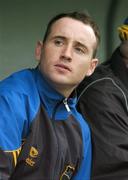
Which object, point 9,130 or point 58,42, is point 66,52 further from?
point 9,130

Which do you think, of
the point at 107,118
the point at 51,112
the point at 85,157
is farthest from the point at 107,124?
the point at 51,112

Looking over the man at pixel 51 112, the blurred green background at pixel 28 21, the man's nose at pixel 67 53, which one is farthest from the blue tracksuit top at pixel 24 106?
the blurred green background at pixel 28 21

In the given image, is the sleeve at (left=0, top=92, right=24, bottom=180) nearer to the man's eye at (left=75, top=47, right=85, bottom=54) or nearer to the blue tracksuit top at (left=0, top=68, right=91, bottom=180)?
the blue tracksuit top at (left=0, top=68, right=91, bottom=180)

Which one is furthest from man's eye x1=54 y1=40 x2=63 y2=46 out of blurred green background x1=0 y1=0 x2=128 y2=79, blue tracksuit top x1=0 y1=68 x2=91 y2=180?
blurred green background x1=0 y1=0 x2=128 y2=79

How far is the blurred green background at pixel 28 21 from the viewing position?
2480 millimetres

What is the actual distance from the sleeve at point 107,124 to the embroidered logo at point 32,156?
1.03ft

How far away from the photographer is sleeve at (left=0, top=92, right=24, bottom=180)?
1.26m

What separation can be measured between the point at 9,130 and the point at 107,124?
473 mm

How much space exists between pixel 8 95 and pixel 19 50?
1.24 m

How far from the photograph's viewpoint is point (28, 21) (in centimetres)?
254

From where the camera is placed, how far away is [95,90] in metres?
1.72

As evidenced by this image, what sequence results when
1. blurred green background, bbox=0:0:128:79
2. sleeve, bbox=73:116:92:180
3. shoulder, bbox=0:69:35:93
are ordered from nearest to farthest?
1. shoulder, bbox=0:69:35:93
2. sleeve, bbox=73:116:92:180
3. blurred green background, bbox=0:0:128:79

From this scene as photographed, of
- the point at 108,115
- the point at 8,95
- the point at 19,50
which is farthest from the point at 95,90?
the point at 19,50

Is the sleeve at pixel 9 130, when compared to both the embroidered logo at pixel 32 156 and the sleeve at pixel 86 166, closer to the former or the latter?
the embroidered logo at pixel 32 156
